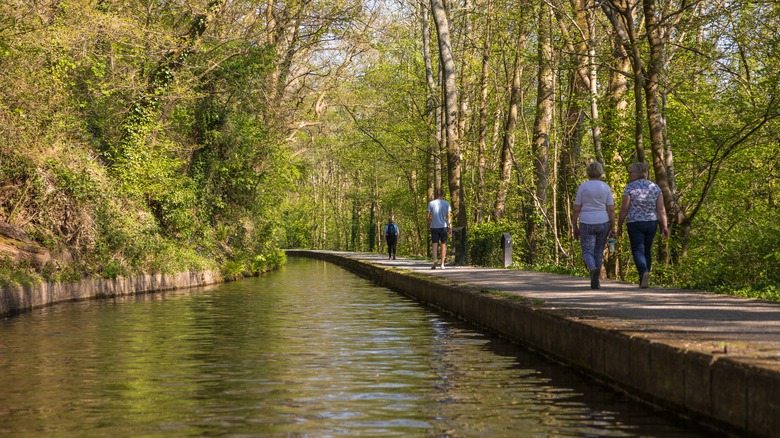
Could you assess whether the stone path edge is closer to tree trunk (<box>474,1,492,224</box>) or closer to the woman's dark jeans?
the woman's dark jeans

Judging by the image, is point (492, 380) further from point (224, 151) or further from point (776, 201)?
point (224, 151)

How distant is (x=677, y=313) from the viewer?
38.7 ft

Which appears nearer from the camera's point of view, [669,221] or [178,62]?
[669,221]

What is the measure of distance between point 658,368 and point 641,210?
7.78 meters

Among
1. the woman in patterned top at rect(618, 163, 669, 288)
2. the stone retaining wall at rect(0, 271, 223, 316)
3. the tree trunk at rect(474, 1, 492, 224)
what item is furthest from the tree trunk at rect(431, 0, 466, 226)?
the woman in patterned top at rect(618, 163, 669, 288)

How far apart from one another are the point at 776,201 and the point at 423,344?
47.4 ft

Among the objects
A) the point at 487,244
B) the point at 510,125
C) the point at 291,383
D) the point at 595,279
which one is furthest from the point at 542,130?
the point at 291,383

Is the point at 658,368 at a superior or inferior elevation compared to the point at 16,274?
inferior

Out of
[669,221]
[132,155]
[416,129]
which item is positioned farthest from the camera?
[416,129]

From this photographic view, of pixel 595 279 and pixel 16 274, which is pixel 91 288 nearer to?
pixel 16 274

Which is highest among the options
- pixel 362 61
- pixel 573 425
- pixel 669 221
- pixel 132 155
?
pixel 362 61

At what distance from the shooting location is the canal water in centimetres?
782

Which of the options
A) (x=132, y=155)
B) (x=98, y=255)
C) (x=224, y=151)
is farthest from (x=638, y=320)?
(x=224, y=151)

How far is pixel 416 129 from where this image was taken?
52.1 metres
